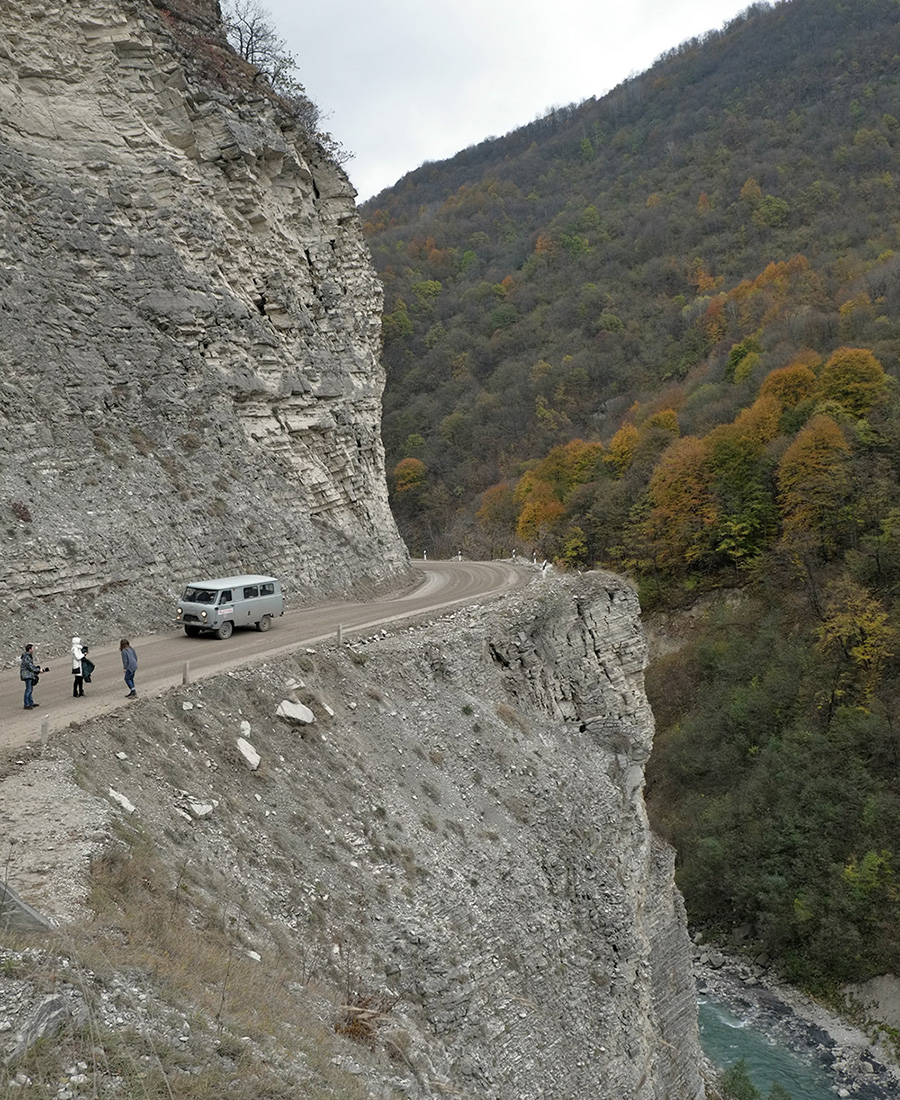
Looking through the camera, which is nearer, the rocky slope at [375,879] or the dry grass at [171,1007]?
the dry grass at [171,1007]

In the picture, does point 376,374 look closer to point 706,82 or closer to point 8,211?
point 8,211

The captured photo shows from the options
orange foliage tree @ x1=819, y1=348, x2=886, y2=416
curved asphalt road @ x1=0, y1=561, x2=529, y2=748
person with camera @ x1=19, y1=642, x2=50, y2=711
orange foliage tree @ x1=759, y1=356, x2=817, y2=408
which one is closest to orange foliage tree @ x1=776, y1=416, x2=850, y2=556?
orange foliage tree @ x1=819, y1=348, x2=886, y2=416

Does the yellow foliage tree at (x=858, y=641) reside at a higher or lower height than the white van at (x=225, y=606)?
lower

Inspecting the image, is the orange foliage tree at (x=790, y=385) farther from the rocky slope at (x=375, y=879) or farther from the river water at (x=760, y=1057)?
the rocky slope at (x=375, y=879)

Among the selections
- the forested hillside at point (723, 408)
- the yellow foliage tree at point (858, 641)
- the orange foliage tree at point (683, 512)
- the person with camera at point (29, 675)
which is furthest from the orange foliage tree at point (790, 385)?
the person with camera at point (29, 675)

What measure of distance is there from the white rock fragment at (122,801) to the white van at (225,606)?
817 centimetres

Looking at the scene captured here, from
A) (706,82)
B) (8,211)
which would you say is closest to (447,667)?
(8,211)

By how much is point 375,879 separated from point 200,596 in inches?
348

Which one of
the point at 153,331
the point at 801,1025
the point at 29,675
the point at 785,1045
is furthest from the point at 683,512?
the point at 29,675

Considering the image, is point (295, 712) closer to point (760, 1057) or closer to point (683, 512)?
point (760, 1057)

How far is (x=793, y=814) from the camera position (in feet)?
119

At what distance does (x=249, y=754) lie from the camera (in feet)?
43.2

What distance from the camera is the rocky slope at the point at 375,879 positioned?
7590mm

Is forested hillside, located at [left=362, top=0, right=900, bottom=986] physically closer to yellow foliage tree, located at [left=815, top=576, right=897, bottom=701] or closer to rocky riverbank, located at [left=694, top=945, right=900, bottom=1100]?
yellow foliage tree, located at [left=815, top=576, right=897, bottom=701]
